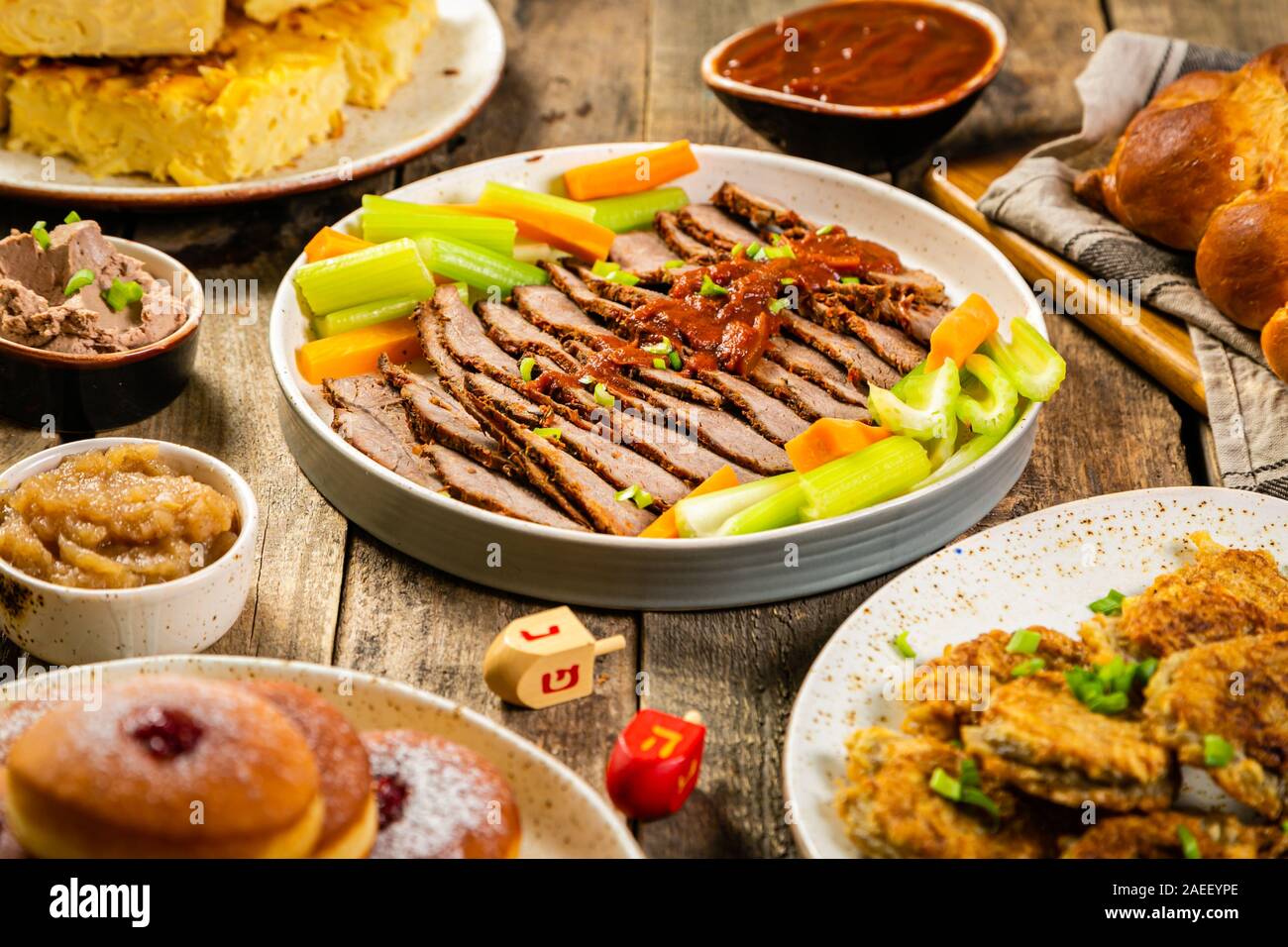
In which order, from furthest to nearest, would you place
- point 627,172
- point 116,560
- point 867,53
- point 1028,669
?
point 867,53, point 627,172, point 116,560, point 1028,669

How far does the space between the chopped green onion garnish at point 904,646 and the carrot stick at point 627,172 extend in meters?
2.21

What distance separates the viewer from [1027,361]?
3.71 m

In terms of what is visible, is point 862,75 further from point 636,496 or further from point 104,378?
point 104,378

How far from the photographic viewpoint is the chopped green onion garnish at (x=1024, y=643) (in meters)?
2.85

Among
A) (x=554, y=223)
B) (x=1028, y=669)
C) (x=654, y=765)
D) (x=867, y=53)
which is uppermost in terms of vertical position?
(x=867, y=53)

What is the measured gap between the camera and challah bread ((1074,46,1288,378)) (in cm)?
393

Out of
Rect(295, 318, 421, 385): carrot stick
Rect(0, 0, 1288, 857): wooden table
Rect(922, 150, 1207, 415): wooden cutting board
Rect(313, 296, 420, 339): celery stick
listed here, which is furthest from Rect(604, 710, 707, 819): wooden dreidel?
Rect(922, 150, 1207, 415): wooden cutting board

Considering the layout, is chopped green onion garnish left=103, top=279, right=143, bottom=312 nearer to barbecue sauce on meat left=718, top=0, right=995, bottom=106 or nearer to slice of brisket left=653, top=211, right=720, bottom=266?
slice of brisket left=653, top=211, right=720, bottom=266

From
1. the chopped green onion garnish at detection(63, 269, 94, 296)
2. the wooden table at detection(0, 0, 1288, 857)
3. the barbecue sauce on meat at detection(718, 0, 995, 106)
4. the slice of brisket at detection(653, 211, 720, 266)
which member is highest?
the barbecue sauce on meat at detection(718, 0, 995, 106)

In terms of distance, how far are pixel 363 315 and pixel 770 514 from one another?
144 cm

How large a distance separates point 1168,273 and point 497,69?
8.55 feet

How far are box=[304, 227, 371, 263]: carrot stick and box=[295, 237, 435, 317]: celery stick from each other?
5cm

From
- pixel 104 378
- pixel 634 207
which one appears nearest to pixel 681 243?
pixel 634 207
